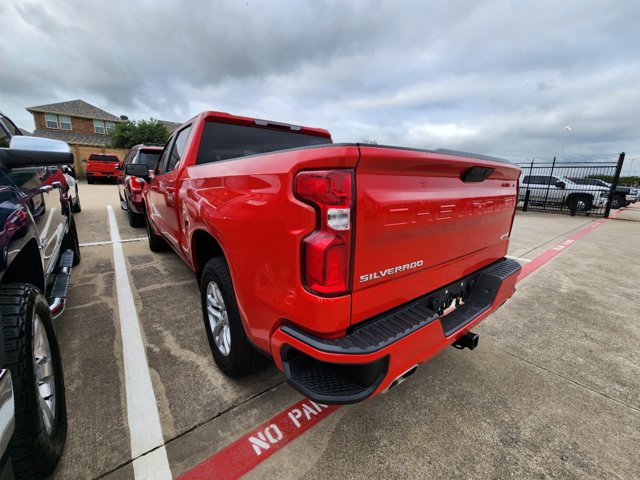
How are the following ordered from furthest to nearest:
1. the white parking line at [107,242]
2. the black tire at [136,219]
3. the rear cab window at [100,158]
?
the rear cab window at [100,158]
the black tire at [136,219]
the white parking line at [107,242]

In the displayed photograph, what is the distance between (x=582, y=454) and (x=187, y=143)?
3.72m

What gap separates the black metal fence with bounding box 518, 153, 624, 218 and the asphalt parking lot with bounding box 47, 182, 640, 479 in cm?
1256

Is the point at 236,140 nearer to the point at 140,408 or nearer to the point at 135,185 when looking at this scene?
the point at 140,408

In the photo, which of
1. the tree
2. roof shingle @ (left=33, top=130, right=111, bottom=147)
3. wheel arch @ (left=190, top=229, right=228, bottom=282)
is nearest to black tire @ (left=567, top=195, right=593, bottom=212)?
wheel arch @ (left=190, top=229, right=228, bottom=282)

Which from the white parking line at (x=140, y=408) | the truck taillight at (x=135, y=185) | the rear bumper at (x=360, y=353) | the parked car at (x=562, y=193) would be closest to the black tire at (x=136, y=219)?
the truck taillight at (x=135, y=185)

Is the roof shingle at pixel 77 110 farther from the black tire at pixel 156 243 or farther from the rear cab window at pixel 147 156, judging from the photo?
the black tire at pixel 156 243

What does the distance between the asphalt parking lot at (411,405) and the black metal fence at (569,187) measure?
12.6 metres

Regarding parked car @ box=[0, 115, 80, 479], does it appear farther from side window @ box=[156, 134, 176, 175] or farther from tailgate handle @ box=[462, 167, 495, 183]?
tailgate handle @ box=[462, 167, 495, 183]

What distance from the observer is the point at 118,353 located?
2.57 metres

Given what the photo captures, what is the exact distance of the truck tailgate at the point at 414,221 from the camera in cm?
138

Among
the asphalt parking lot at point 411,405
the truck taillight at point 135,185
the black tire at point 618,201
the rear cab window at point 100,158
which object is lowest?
the black tire at point 618,201

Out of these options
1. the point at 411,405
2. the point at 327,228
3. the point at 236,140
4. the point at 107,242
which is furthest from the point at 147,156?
the point at 411,405

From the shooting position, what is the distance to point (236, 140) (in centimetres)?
304

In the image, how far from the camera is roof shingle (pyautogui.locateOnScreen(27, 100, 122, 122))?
32263 mm
